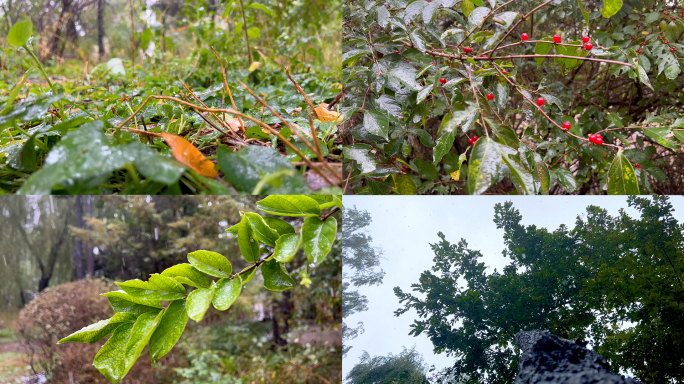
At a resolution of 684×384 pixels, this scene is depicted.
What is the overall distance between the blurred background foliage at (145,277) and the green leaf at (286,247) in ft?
3.55

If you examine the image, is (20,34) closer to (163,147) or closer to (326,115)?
(163,147)

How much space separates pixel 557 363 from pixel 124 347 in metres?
0.34

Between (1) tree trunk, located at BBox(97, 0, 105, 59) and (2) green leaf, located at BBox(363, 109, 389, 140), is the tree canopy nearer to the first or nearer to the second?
(2) green leaf, located at BBox(363, 109, 389, 140)

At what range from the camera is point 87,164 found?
15cm

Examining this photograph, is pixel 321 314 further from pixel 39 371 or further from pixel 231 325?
pixel 39 371

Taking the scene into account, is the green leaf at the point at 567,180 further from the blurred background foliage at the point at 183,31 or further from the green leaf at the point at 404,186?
the blurred background foliage at the point at 183,31

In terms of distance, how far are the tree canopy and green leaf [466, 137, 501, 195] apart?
152 millimetres

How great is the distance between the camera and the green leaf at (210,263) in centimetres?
25

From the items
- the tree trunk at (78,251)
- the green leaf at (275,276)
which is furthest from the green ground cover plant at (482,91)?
the tree trunk at (78,251)

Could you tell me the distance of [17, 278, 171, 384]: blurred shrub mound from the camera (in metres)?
1.60

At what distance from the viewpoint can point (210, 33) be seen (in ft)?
4.40

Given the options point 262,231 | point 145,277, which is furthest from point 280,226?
point 145,277

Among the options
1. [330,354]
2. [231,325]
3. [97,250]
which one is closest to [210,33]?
[97,250]

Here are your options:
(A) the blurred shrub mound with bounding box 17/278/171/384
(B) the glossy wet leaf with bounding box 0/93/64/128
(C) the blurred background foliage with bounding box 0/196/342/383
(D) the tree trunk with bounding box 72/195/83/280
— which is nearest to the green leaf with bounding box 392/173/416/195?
(B) the glossy wet leaf with bounding box 0/93/64/128
